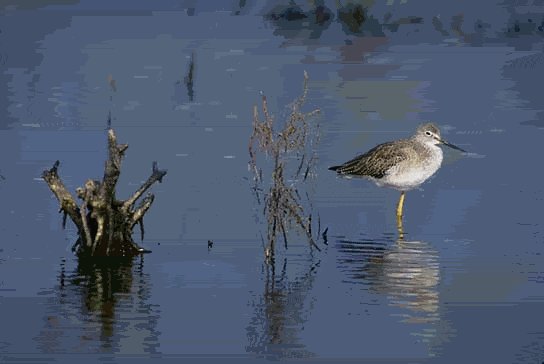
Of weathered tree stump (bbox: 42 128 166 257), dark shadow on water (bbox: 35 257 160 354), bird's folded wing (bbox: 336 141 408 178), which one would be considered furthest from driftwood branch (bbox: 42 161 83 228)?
bird's folded wing (bbox: 336 141 408 178)

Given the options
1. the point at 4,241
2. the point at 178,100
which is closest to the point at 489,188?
the point at 4,241

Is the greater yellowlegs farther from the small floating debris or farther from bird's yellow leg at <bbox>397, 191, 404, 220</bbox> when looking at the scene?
the small floating debris

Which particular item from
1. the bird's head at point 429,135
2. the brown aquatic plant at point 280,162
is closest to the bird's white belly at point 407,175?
the bird's head at point 429,135

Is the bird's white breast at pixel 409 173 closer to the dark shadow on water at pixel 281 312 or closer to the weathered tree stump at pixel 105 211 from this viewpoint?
the dark shadow on water at pixel 281 312

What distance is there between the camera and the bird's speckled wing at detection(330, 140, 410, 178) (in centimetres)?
2045

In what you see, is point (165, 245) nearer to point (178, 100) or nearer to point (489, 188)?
point (489, 188)

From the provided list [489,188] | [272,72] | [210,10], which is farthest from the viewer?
[210,10]

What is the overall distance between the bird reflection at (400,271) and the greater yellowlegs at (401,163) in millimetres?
1687

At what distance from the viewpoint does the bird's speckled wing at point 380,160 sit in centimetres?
2045

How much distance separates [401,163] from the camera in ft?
66.8

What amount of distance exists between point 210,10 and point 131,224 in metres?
40.4

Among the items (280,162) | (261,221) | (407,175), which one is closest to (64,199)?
(280,162)

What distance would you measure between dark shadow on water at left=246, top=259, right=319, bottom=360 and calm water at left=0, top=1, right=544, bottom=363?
3 cm

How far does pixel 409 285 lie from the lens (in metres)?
16.5
